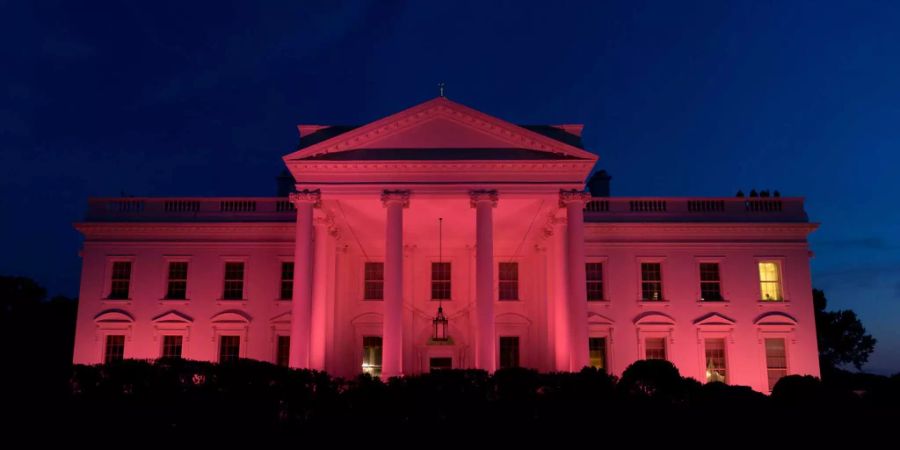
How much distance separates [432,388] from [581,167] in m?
11.2

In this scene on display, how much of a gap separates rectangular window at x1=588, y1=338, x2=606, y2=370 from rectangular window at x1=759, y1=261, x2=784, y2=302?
7.29 meters

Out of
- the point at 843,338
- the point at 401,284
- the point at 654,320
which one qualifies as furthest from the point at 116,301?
the point at 843,338

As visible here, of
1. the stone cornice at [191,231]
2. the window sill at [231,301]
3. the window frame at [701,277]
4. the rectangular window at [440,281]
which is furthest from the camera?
the rectangular window at [440,281]

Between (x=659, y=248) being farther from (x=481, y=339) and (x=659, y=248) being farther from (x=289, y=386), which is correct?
(x=289, y=386)

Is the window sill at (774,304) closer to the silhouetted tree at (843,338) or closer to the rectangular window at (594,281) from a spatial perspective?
the rectangular window at (594,281)

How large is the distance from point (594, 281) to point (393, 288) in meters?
10.9

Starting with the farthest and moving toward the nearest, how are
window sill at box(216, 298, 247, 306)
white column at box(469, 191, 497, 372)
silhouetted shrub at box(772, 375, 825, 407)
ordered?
1. window sill at box(216, 298, 247, 306)
2. white column at box(469, 191, 497, 372)
3. silhouetted shrub at box(772, 375, 825, 407)

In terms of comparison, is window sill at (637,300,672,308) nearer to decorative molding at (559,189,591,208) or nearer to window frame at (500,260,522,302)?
window frame at (500,260,522,302)

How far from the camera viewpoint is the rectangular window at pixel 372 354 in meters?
32.2

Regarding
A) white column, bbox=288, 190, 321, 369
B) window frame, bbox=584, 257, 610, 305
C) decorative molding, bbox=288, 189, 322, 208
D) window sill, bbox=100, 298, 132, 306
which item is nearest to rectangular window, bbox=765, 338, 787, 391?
window frame, bbox=584, 257, 610, 305

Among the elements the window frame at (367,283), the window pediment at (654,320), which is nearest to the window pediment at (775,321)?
the window pediment at (654,320)

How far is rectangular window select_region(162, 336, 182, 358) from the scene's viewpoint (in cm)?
3070

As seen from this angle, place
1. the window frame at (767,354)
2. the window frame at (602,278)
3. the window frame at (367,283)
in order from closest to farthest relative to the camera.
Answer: the window frame at (767,354) → the window frame at (602,278) → the window frame at (367,283)

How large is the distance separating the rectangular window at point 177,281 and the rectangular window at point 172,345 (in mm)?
1752
